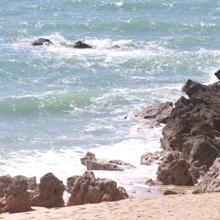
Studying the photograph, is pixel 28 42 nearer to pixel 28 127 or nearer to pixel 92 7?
pixel 92 7

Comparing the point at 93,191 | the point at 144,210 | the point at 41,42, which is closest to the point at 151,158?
the point at 93,191

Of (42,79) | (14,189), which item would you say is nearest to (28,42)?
(42,79)

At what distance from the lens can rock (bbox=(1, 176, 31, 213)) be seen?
16.6 m

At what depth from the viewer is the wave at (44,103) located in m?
27.6

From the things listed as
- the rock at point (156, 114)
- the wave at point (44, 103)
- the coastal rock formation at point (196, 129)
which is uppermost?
the wave at point (44, 103)

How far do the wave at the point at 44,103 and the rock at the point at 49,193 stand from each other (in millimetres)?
10508

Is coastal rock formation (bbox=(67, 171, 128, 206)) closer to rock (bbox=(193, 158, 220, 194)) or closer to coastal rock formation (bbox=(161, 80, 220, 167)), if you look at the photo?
rock (bbox=(193, 158, 220, 194))

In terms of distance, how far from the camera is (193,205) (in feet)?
51.5

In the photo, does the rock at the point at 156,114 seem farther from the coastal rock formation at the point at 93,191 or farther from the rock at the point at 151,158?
the coastal rock formation at the point at 93,191

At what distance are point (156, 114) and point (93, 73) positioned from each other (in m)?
7.81

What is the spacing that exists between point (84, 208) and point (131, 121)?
1021 cm

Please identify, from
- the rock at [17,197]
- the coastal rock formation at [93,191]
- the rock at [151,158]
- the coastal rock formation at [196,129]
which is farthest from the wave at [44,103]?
the rock at [17,197]

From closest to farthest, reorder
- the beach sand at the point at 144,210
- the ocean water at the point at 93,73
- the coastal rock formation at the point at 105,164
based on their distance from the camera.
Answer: the beach sand at the point at 144,210, the coastal rock formation at the point at 105,164, the ocean water at the point at 93,73

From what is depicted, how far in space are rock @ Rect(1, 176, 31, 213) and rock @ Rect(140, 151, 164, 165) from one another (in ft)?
16.2
